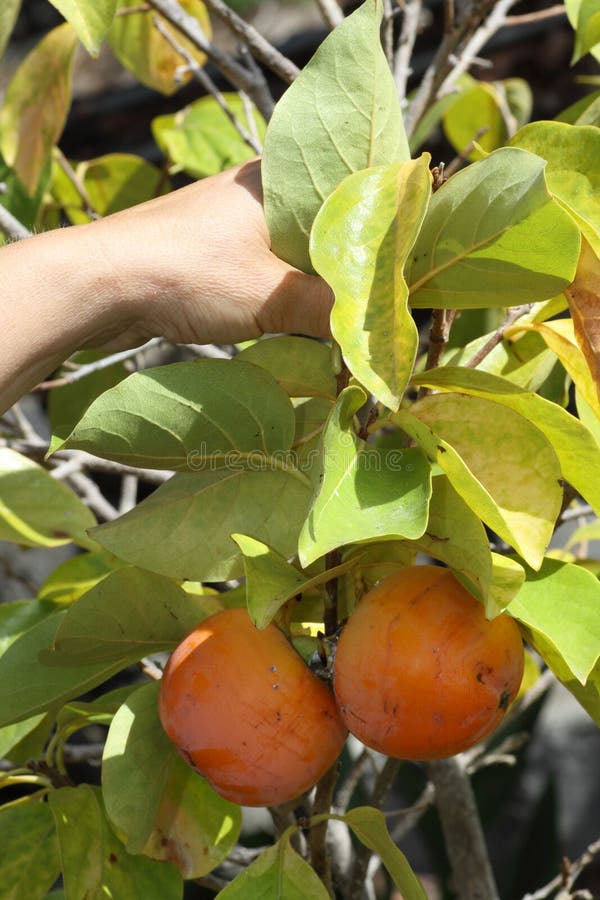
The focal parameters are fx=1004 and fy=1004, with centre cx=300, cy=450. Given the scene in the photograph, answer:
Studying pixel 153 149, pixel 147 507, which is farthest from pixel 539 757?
pixel 147 507

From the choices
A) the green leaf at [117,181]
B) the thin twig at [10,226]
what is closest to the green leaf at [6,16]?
the thin twig at [10,226]

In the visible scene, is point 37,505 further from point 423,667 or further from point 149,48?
point 149,48

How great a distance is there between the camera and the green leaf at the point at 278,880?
0.72 m

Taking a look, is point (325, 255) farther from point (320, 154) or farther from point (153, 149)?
point (153, 149)

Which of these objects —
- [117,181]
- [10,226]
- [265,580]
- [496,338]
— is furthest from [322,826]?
[117,181]

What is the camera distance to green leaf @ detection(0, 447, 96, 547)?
962 millimetres

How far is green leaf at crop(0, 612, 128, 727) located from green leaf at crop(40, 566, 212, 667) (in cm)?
3

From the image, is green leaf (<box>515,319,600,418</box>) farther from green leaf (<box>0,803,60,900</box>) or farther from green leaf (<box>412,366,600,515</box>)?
green leaf (<box>0,803,60,900</box>)

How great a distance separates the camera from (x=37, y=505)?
3.19 feet

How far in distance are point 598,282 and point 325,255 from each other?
0.18 m

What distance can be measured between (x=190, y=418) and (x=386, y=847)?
0.33m

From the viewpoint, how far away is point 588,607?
0.59 meters

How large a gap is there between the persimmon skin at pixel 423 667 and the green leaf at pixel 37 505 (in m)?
0.43

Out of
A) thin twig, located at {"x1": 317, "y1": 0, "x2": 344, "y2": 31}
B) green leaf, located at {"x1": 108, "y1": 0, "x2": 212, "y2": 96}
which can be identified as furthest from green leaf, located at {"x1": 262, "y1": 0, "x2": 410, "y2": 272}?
green leaf, located at {"x1": 108, "y1": 0, "x2": 212, "y2": 96}
